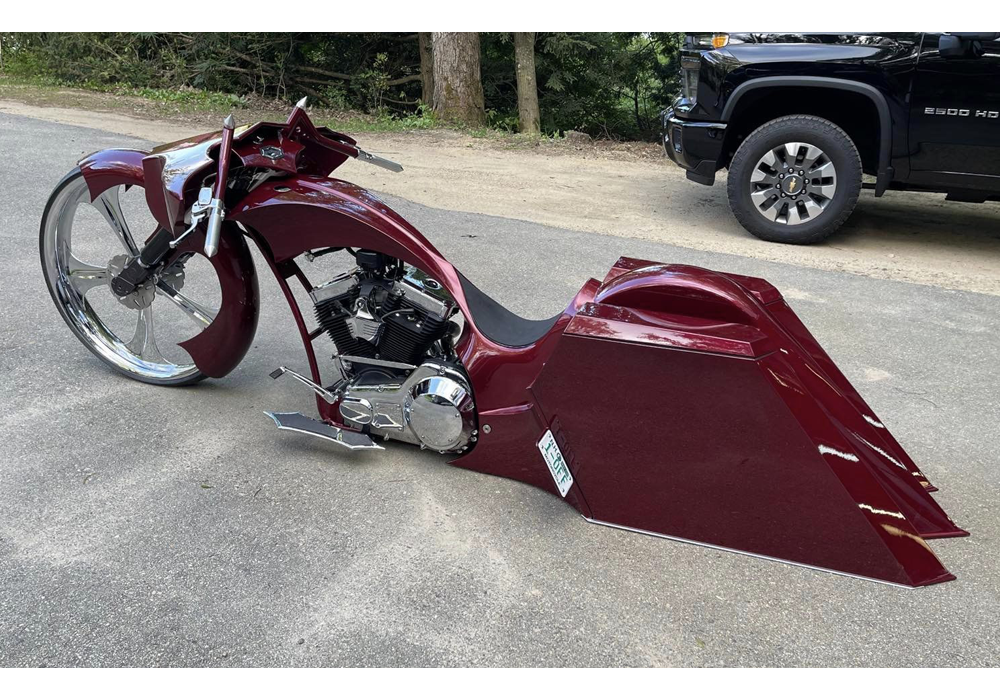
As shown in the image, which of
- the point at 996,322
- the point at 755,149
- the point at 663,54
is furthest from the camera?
the point at 663,54

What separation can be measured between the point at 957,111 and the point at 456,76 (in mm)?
7243

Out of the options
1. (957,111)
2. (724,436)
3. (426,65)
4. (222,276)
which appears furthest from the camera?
(426,65)

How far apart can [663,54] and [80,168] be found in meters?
12.5

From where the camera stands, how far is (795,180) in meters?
6.19

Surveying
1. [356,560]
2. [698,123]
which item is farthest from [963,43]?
[356,560]

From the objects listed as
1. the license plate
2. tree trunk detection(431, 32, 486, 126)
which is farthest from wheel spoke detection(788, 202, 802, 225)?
tree trunk detection(431, 32, 486, 126)

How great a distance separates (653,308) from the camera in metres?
2.70

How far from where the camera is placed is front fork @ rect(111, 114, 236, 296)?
273 centimetres

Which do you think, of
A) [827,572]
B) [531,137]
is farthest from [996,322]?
[531,137]

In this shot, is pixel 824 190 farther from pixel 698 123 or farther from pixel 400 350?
pixel 400 350

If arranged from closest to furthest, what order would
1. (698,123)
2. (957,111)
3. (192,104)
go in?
(957,111) < (698,123) < (192,104)

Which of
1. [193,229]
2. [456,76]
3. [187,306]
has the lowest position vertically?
[187,306]

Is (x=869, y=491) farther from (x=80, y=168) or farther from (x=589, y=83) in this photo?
(x=589, y=83)

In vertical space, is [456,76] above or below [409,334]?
above
